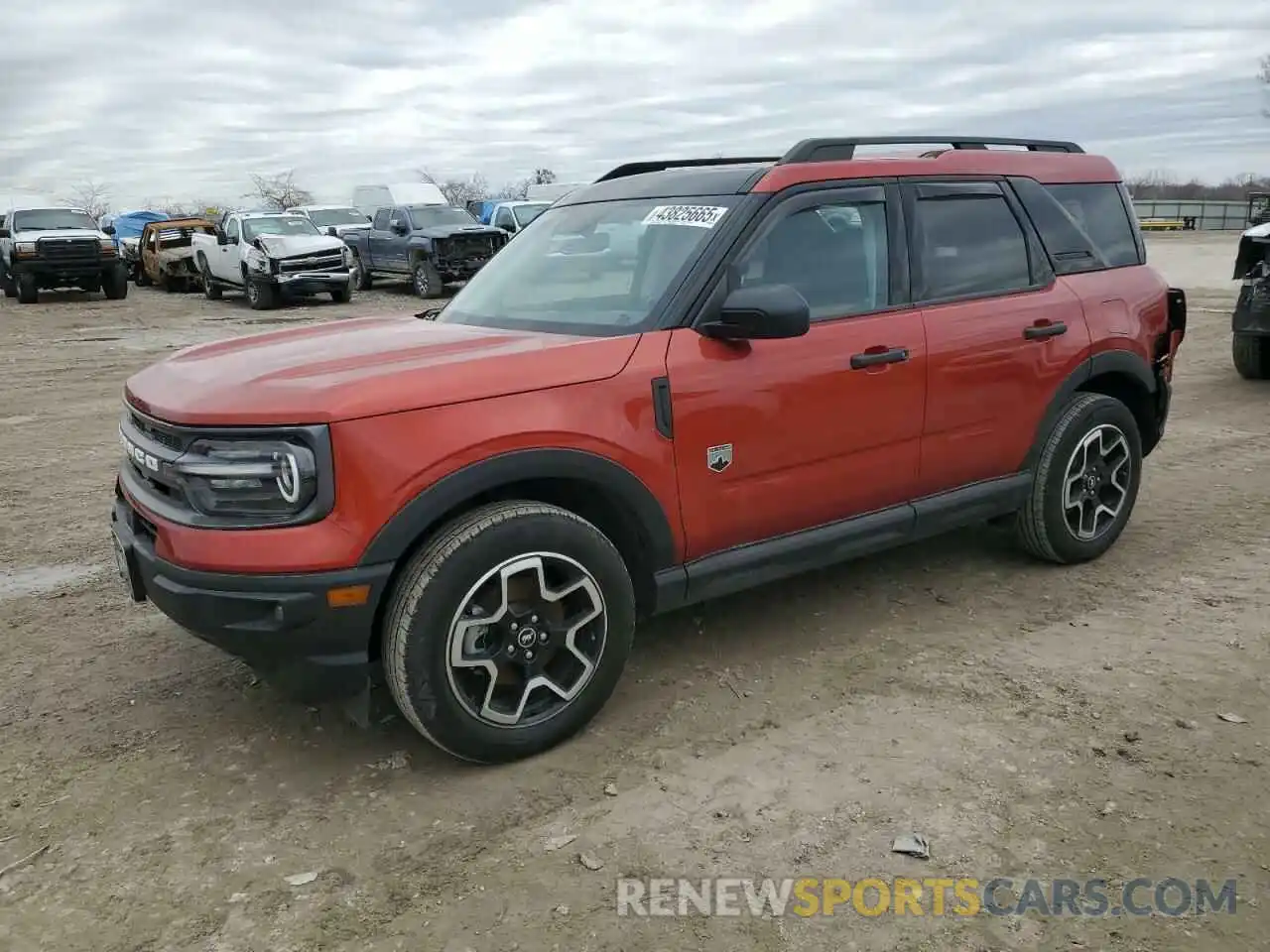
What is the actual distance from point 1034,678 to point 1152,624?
0.80 m

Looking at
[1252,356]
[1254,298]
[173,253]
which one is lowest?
[1252,356]

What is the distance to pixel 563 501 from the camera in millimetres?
3426

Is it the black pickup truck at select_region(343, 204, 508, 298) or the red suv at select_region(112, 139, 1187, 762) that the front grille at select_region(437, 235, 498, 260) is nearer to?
the black pickup truck at select_region(343, 204, 508, 298)

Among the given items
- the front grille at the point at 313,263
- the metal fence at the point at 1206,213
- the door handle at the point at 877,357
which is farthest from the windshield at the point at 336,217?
the metal fence at the point at 1206,213

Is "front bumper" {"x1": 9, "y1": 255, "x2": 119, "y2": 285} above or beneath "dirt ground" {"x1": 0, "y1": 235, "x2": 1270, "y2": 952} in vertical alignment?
above

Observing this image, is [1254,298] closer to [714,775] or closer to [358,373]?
[714,775]

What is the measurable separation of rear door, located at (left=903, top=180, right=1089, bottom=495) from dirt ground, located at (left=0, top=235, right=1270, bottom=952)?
0.72 m

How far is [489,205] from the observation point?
33875mm

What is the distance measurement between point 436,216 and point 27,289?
348 inches

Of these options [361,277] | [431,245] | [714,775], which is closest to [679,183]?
[714,775]

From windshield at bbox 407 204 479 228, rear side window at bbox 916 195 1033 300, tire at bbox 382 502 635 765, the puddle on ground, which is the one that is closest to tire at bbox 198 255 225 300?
windshield at bbox 407 204 479 228

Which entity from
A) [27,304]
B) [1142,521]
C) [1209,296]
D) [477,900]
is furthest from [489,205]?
[477,900]

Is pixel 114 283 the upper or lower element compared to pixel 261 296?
upper

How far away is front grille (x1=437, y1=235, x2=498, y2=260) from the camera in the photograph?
2023 centimetres
